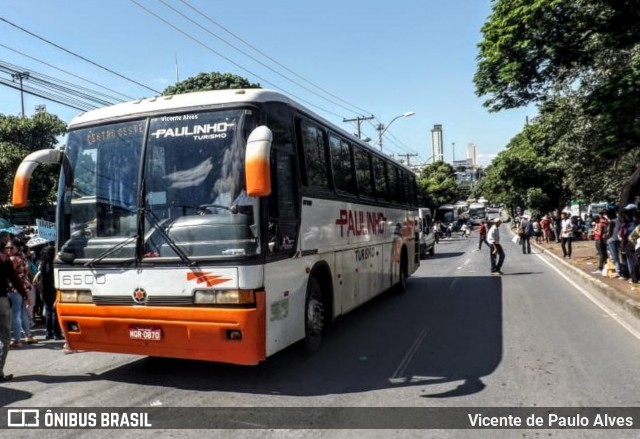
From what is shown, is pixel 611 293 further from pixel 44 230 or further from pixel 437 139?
pixel 437 139

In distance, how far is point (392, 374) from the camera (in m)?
6.25

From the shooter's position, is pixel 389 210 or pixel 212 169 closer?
pixel 212 169

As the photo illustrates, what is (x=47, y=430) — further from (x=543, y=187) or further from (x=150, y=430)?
(x=543, y=187)

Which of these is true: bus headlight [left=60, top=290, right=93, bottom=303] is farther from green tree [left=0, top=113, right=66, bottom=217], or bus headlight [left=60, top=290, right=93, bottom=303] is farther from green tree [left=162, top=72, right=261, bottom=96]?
green tree [left=162, top=72, right=261, bottom=96]

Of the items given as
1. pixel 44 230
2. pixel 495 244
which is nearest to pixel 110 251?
pixel 44 230

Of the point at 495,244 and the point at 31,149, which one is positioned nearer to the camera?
the point at 495,244

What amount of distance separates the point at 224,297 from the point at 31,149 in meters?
22.4

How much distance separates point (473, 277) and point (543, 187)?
115ft

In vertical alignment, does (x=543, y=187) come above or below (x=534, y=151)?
below

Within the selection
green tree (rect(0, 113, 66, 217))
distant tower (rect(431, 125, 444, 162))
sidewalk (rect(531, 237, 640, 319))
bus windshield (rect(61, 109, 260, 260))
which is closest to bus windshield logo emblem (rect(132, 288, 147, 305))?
bus windshield (rect(61, 109, 260, 260))

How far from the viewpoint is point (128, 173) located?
232 inches

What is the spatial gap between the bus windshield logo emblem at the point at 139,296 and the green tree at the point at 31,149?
54.5ft

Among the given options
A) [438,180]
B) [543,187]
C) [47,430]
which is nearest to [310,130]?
[47,430]

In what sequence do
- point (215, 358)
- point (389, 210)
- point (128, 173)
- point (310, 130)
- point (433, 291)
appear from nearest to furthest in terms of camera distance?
point (215, 358) < point (128, 173) < point (310, 130) < point (389, 210) < point (433, 291)
